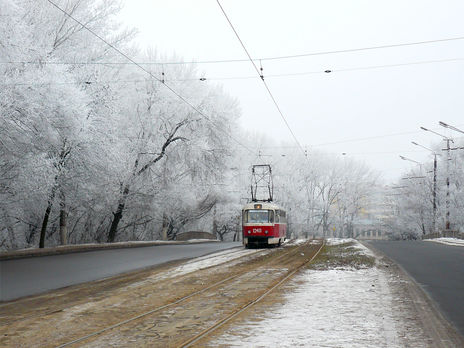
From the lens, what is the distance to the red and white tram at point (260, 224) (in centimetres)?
3334

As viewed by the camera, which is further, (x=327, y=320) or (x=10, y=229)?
(x=10, y=229)


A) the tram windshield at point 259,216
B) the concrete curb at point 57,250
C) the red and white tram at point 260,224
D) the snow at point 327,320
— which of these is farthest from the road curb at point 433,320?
the tram windshield at point 259,216

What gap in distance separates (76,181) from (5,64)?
8.70m

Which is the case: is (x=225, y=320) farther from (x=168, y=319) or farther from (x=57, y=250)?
(x=57, y=250)

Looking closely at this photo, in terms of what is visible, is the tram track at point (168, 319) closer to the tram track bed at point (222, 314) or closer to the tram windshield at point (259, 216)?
the tram track bed at point (222, 314)

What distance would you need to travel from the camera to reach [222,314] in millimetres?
9477

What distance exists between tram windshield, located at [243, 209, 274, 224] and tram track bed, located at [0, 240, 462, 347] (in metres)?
18.1

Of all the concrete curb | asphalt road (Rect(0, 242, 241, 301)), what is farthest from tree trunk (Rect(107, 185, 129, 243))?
asphalt road (Rect(0, 242, 241, 301))

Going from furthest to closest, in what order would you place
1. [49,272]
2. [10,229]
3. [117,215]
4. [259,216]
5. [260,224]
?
1. [117,215]
2. [10,229]
3. [259,216]
4. [260,224]
5. [49,272]

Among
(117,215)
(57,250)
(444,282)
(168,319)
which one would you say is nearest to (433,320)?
(168,319)

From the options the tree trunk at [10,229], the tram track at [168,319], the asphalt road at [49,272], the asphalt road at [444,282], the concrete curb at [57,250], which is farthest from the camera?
the tree trunk at [10,229]

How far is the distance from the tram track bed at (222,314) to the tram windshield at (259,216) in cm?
1812

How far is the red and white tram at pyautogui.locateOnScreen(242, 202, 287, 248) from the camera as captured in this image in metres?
33.3

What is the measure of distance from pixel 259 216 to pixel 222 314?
24.5 meters
